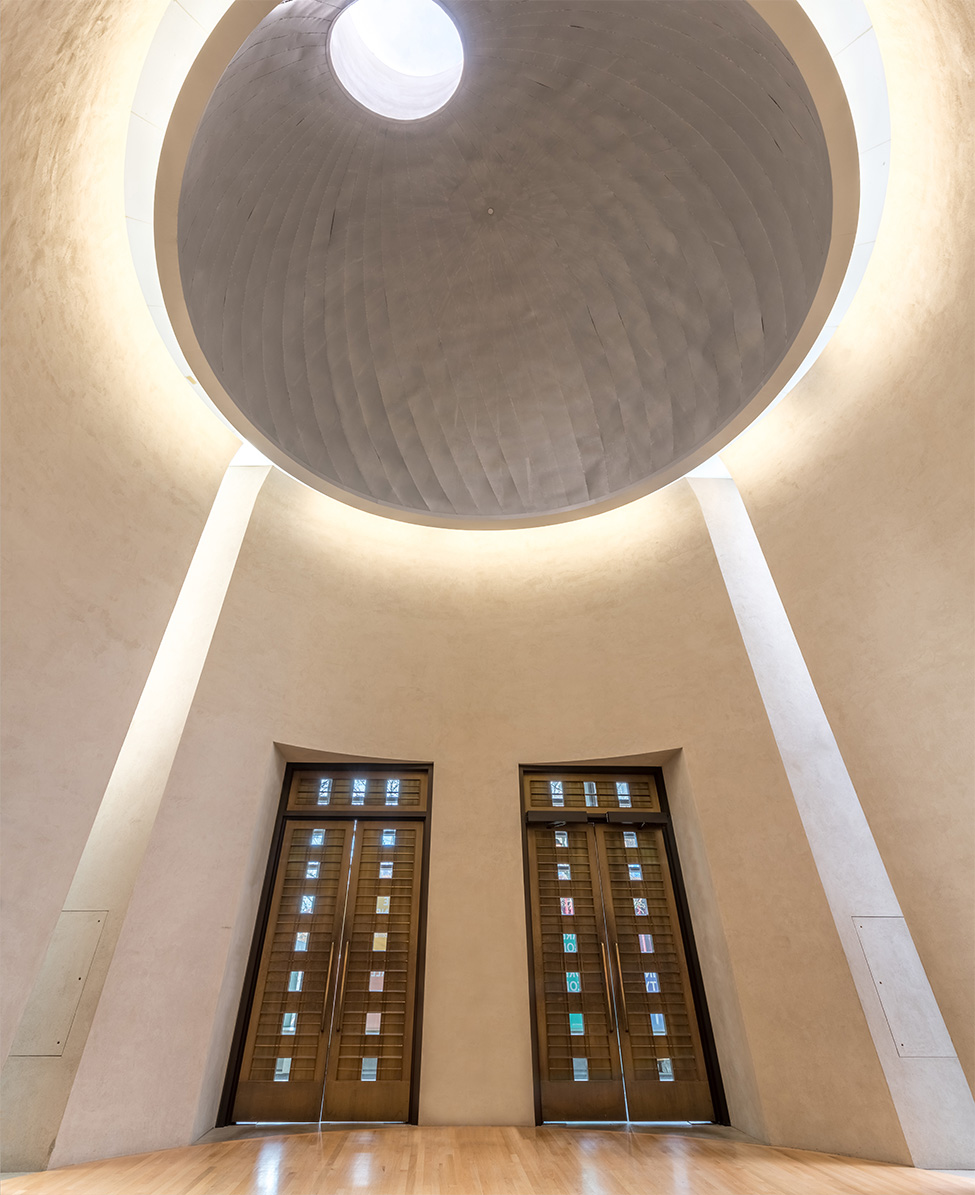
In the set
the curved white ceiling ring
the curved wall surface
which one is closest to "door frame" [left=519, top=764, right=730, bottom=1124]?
the curved wall surface

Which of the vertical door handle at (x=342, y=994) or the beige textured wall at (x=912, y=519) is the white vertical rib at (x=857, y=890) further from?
the vertical door handle at (x=342, y=994)

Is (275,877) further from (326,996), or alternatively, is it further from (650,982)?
(650,982)

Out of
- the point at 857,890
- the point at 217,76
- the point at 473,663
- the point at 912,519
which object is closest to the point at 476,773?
the point at 473,663

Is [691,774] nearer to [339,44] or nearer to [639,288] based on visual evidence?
[639,288]

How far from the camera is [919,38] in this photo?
349 centimetres

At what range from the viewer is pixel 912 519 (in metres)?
4.55

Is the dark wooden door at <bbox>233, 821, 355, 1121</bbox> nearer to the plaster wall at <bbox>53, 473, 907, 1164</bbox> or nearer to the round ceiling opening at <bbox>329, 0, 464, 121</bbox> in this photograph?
the plaster wall at <bbox>53, 473, 907, 1164</bbox>

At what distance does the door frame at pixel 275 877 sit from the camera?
15.9ft

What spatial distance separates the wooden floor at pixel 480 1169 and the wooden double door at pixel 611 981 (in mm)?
420

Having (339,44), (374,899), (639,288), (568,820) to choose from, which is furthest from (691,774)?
(339,44)

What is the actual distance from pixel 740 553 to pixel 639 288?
8.39 ft

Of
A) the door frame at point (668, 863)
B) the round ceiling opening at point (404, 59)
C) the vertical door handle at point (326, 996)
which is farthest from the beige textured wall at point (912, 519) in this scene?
the vertical door handle at point (326, 996)

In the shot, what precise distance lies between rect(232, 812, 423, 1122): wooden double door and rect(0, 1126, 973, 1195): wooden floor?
16.5 inches

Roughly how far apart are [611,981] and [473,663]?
279 centimetres
